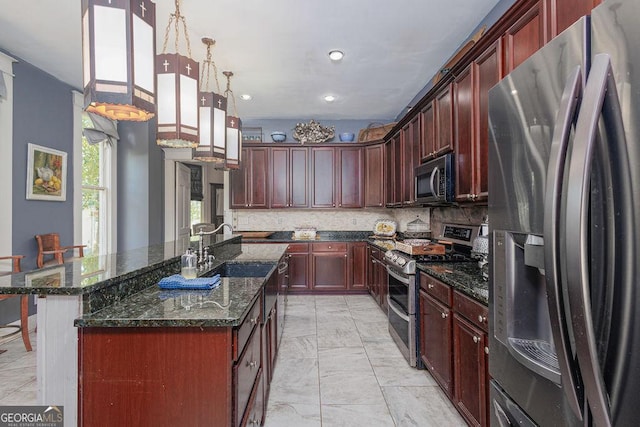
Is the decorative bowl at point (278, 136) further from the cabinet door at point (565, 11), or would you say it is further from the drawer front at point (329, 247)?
the cabinet door at point (565, 11)

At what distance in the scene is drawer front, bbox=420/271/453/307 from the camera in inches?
82.3

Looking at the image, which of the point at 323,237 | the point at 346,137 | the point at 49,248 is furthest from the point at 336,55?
the point at 49,248

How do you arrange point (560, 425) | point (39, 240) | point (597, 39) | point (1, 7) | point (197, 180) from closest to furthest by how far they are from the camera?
point (597, 39) → point (560, 425) → point (1, 7) → point (39, 240) → point (197, 180)

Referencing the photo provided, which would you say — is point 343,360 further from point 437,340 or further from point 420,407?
point 437,340

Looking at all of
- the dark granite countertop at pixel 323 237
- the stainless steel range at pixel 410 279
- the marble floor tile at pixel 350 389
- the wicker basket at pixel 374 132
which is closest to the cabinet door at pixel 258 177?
the dark granite countertop at pixel 323 237

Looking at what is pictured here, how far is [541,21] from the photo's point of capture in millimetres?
1627

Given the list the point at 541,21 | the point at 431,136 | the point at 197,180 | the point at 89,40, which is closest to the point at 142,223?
the point at 197,180

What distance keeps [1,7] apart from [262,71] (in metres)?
2.26

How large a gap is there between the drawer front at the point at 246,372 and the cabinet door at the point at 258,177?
12.2 ft

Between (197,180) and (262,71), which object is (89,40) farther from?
(197,180)

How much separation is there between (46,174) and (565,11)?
4982 mm

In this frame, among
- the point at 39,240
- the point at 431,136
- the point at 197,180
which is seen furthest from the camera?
the point at 197,180

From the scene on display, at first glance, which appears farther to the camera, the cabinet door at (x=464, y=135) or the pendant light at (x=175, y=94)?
the cabinet door at (x=464, y=135)

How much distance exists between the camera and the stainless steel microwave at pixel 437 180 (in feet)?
8.87
